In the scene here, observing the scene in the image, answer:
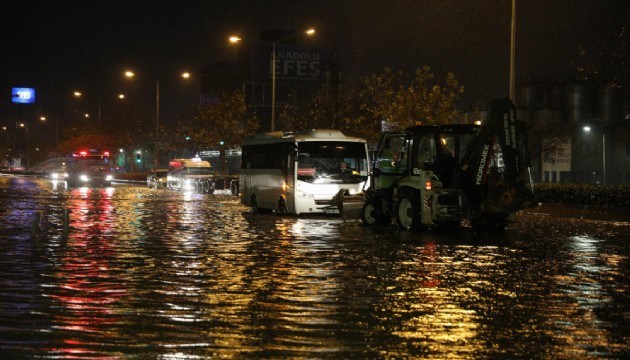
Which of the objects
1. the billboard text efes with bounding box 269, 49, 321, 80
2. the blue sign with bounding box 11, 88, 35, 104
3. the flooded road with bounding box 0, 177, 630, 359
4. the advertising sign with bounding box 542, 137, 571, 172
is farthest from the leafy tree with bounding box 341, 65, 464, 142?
the blue sign with bounding box 11, 88, 35, 104

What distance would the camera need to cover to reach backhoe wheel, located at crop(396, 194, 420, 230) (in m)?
24.9

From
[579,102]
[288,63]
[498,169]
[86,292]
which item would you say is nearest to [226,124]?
[579,102]

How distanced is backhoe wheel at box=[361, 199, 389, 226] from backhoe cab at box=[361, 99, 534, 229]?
1.71m

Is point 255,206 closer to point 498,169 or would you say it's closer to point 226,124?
point 498,169

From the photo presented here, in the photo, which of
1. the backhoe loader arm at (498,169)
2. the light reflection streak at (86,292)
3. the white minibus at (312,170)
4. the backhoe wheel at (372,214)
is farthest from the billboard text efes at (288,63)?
the light reflection streak at (86,292)

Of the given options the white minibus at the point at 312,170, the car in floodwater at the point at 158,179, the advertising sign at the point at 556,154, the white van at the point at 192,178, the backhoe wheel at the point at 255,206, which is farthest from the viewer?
the car in floodwater at the point at 158,179

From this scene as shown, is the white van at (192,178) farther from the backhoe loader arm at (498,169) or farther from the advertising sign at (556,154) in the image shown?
the backhoe loader arm at (498,169)

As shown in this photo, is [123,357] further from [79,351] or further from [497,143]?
[497,143]

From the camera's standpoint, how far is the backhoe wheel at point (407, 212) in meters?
24.9

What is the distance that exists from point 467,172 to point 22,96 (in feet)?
555

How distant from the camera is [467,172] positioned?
79.3ft

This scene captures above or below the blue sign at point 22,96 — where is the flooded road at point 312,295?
below

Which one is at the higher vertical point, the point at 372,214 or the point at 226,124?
the point at 226,124

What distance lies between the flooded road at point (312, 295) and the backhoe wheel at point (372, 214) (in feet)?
10.3
